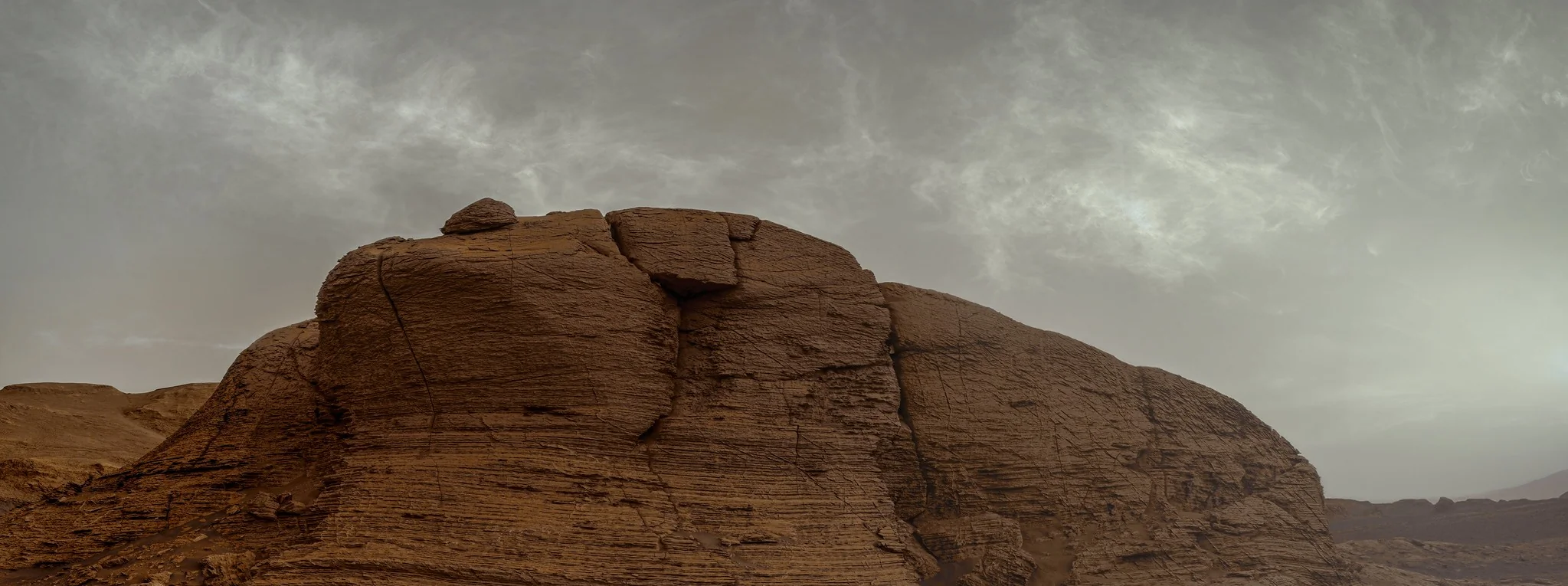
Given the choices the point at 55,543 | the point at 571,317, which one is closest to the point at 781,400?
the point at 571,317

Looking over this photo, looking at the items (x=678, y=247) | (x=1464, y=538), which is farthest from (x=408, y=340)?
(x=1464, y=538)

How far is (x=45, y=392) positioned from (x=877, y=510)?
23644 mm

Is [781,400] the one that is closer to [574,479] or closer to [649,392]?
[649,392]

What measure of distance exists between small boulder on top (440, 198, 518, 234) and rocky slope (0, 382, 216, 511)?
10.8m

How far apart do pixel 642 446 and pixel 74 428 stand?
60.8 ft

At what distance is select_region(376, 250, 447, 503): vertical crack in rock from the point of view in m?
10.2

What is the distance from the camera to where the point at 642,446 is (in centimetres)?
1112

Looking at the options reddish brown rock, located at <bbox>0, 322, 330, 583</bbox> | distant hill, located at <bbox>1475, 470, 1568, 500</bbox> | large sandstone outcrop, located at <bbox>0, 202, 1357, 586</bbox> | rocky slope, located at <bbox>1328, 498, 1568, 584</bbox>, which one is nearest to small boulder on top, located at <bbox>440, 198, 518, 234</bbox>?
large sandstone outcrop, located at <bbox>0, 202, 1357, 586</bbox>

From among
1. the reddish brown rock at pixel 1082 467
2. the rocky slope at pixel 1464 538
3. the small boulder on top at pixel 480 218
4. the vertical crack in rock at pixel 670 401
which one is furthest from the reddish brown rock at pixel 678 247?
the rocky slope at pixel 1464 538

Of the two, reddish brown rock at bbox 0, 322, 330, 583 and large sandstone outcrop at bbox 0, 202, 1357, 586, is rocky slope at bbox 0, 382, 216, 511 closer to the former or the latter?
reddish brown rock at bbox 0, 322, 330, 583

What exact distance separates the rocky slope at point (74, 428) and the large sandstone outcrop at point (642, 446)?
830cm

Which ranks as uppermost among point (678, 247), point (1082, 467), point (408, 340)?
point (678, 247)

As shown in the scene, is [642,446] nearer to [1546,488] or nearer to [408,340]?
[408,340]

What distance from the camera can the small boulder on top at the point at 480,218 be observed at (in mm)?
12648
